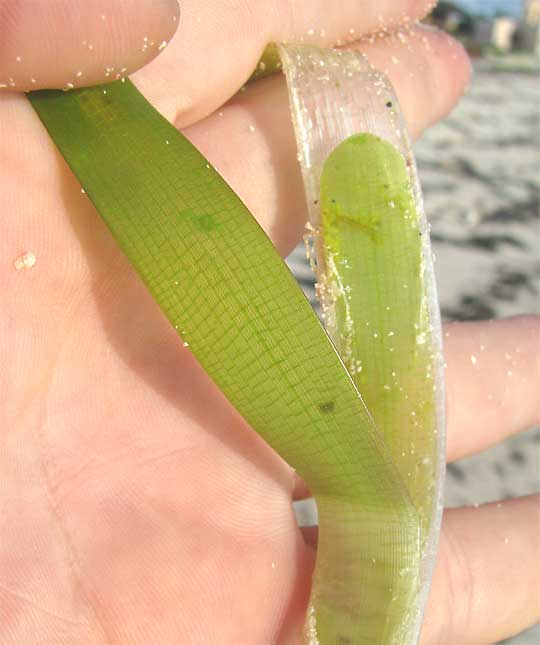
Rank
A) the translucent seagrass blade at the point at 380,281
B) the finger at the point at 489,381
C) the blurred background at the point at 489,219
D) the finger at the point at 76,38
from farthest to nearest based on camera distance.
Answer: the blurred background at the point at 489,219
the finger at the point at 489,381
the translucent seagrass blade at the point at 380,281
the finger at the point at 76,38

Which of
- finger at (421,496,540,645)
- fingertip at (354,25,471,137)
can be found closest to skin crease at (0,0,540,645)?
finger at (421,496,540,645)

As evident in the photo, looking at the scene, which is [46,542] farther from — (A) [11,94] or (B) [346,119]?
(B) [346,119]

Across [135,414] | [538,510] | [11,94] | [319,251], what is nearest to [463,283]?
[538,510]

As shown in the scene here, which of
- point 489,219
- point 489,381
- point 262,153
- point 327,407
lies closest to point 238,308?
point 327,407

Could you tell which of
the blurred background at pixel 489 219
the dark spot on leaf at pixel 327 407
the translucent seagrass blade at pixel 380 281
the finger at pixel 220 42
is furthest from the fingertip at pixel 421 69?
the dark spot on leaf at pixel 327 407

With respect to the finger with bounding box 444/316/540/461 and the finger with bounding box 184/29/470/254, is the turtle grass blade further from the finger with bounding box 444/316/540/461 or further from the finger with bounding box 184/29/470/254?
the finger with bounding box 444/316/540/461

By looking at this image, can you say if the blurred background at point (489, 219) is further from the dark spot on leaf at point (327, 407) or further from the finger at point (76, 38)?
the finger at point (76, 38)
